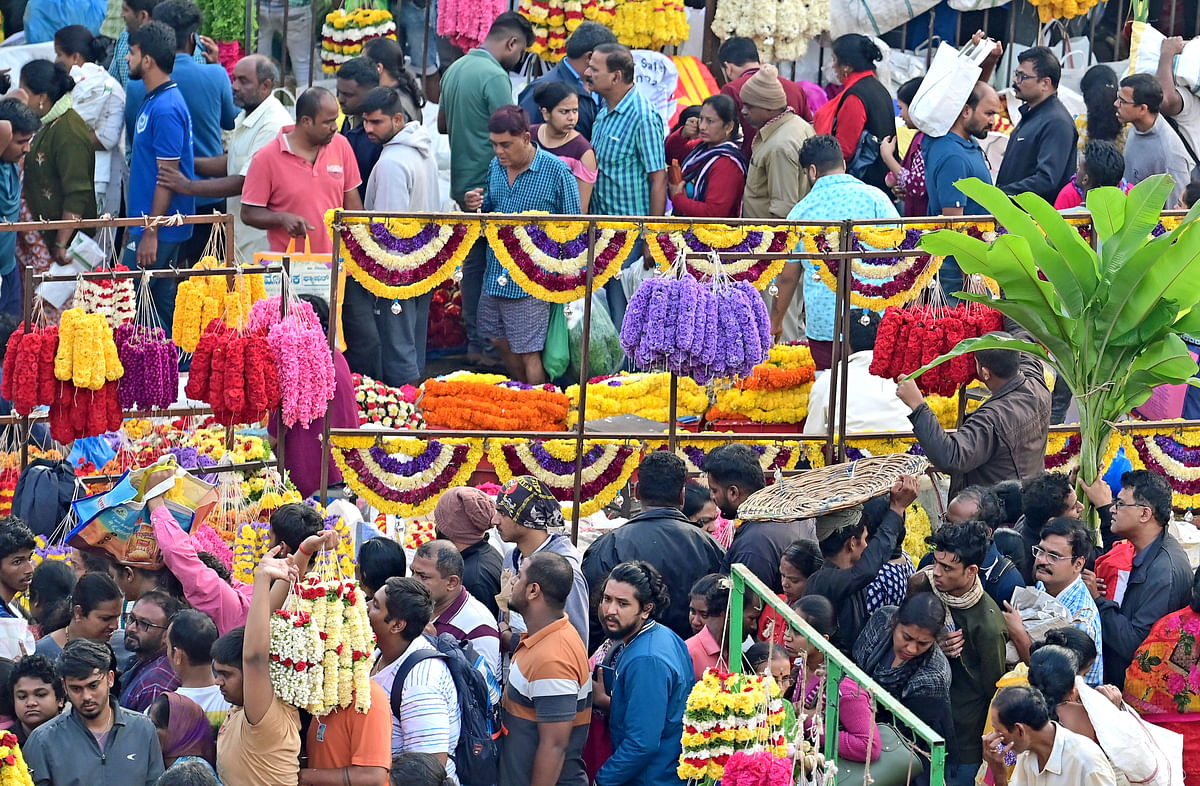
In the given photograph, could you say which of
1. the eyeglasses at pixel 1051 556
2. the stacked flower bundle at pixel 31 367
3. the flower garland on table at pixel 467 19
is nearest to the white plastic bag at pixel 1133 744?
the eyeglasses at pixel 1051 556

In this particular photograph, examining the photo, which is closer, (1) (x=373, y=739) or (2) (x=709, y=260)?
(1) (x=373, y=739)

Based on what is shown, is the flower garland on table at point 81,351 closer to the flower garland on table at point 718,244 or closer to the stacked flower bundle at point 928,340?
the flower garland on table at point 718,244

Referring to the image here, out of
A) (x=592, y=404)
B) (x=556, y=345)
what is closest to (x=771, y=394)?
(x=592, y=404)

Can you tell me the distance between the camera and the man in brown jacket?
24.5 ft

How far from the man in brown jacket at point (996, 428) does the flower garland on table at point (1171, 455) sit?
92 cm

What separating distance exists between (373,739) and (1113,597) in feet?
10.2

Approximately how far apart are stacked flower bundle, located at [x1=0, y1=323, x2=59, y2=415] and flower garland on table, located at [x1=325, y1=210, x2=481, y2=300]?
4.82 feet

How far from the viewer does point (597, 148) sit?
33.3ft

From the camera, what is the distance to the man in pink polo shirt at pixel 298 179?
9211 mm

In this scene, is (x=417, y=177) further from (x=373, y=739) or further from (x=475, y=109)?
(x=373, y=739)

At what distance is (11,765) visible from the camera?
473cm

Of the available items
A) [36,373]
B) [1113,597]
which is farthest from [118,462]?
[1113,597]

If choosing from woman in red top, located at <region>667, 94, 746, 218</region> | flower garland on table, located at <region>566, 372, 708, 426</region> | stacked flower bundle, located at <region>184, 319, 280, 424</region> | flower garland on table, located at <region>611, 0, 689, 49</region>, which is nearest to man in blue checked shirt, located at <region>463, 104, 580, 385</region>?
A: flower garland on table, located at <region>566, 372, 708, 426</region>

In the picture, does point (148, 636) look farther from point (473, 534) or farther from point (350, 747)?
point (473, 534)
